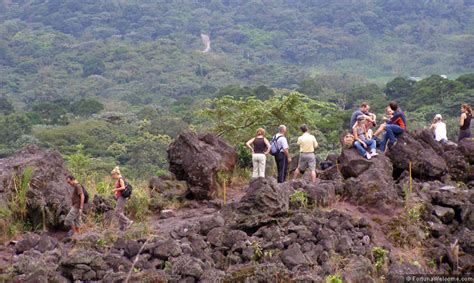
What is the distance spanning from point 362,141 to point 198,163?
2.99 meters

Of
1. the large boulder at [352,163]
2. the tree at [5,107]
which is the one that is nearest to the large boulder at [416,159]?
the large boulder at [352,163]

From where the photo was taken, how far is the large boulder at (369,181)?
11289 mm

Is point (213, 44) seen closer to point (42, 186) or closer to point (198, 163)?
point (198, 163)

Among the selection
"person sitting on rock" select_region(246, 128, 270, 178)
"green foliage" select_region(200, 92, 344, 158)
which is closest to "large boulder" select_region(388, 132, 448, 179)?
"person sitting on rock" select_region(246, 128, 270, 178)

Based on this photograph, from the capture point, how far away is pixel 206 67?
9656 centimetres

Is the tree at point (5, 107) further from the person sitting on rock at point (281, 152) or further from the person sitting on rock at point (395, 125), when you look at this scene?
the person sitting on rock at point (395, 125)

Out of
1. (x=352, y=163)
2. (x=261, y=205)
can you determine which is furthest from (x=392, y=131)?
(x=261, y=205)

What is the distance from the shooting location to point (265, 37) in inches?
4828

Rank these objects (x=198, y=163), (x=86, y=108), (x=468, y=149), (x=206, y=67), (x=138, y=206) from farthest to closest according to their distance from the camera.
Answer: (x=206, y=67), (x=86, y=108), (x=468, y=149), (x=198, y=163), (x=138, y=206)

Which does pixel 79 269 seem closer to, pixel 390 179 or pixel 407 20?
pixel 390 179

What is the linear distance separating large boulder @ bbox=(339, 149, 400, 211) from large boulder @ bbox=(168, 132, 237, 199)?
7.39ft

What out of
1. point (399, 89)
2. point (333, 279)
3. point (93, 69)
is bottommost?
point (93, 69)

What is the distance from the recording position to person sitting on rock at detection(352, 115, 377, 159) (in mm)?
12391

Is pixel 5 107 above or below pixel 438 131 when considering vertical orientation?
below
